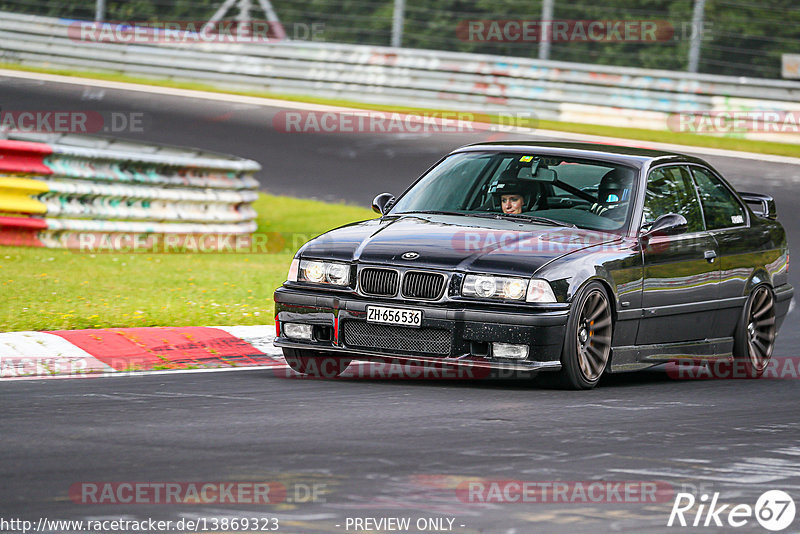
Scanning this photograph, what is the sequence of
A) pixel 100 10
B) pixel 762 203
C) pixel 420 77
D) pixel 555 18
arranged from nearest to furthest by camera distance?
pixel 762 203 < pixel 555 18 < pixel 420 77 < pixel 100 10

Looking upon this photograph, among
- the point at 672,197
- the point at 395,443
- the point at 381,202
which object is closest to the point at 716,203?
the point at 672,197

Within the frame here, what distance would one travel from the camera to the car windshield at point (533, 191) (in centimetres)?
902

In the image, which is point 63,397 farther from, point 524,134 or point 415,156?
point 524,134

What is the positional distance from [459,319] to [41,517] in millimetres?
3472

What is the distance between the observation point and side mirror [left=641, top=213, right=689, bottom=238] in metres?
8.96
